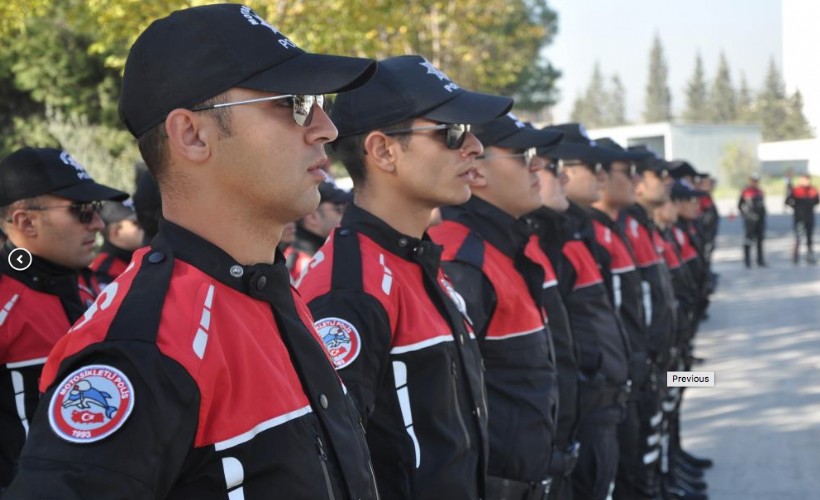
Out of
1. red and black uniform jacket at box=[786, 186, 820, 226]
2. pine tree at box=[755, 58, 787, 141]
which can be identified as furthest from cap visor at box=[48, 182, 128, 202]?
red and black uniform jacket at box=[786, 186, 820, 226]

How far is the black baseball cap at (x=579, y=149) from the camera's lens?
649 cm

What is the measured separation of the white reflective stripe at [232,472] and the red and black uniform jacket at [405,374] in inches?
37.4

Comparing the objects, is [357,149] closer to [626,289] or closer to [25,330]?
[25,330]

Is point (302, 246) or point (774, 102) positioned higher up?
point (774, 102)

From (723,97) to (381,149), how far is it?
10854cm

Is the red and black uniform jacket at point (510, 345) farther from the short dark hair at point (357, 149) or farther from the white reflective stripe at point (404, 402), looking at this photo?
the white reflective stripe at point (404, 402)

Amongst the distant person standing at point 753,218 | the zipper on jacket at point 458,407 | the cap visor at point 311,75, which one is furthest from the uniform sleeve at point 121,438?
the distant person standing at point 753,218

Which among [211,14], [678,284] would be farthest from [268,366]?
[678,284]

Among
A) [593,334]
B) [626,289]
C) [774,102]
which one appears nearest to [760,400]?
[626,289]

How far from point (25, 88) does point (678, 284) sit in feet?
61.7

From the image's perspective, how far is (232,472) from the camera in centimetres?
184

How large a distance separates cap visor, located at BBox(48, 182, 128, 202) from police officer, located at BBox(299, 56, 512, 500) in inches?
66.6

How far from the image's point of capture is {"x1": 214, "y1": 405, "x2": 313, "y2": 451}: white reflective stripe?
1.84 meters

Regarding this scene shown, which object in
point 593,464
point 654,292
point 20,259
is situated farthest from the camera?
point 654,292
